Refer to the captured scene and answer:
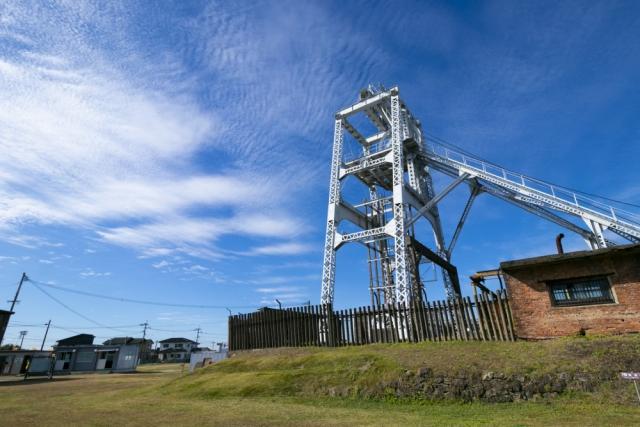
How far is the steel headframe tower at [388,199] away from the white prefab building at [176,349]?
76.6 metres

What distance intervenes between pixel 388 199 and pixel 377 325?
13467mm

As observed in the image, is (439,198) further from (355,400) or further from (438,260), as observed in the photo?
(355,400)

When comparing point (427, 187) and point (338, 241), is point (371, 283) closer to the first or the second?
point (338, 241)

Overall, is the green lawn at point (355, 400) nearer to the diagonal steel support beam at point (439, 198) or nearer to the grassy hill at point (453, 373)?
the grassy hill at point (453, 373)

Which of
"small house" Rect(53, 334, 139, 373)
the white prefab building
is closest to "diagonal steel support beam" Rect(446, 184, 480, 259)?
"small house" Rect(53, 334, 139, 373)

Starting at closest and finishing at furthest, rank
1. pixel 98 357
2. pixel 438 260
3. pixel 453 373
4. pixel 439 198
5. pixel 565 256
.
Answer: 1. pixel 453 373
2. pixel 565 256
3. pixel 438 260
4. pixel 439 198
5. pixel 98 357

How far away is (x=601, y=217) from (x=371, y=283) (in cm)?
1598

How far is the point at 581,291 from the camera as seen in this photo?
11258 millimetres

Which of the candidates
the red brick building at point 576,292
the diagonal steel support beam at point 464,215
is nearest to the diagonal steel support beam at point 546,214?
the diagonal steel support beam at point 464,215

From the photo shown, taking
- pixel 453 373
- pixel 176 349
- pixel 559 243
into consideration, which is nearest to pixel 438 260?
pixel 559 243

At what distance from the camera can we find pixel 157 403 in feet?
36.9

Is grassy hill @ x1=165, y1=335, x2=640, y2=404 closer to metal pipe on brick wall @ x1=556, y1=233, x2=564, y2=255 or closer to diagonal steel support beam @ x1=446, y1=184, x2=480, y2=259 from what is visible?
metal pipe on brick wall @ x1=556, y1=233, x2=564, y2=255

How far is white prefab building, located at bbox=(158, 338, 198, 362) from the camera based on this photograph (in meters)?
89.4

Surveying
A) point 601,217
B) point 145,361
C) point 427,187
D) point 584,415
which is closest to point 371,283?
point 427,187
